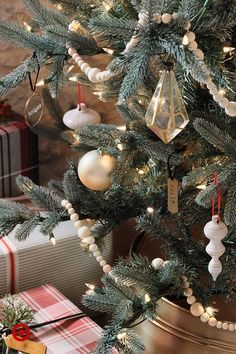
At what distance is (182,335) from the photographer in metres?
1.29

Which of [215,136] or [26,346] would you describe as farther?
[26,346]

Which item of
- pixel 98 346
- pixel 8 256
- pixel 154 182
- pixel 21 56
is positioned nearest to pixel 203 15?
pixel 154 182

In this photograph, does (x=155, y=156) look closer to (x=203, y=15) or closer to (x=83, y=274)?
(x=203, y=15)

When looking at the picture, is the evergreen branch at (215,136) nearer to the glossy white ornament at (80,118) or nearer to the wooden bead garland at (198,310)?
the wooden bead garland at (198,310)

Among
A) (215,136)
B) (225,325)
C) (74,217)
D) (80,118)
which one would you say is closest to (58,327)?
(74,217)

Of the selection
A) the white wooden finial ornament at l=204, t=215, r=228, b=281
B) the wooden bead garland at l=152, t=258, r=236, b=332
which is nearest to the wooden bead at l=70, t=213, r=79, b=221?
the wooden bead garland at l=152, t=258, r=236, b=332

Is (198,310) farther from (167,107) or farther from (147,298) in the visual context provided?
(167,107)

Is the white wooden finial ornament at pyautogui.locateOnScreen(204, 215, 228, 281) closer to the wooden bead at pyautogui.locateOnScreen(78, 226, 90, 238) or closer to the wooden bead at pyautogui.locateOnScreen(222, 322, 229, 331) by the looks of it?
the wooden bead at pyautogui.locateOnScreen(222, 322, 229, 331)

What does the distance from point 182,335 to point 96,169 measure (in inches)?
16.8

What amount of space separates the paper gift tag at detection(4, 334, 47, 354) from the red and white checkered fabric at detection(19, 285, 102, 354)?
0.31 ft

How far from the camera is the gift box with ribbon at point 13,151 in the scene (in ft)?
5.47

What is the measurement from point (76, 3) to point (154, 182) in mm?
420

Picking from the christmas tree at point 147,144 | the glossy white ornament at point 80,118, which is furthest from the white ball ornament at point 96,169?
the glossy white ornament at point 80,118

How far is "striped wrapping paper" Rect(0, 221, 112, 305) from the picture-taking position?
57.5 inches
